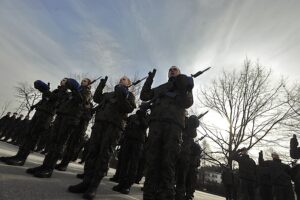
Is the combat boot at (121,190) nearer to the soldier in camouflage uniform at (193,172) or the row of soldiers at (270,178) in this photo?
the soldier in camouflage uniform at (193,172)

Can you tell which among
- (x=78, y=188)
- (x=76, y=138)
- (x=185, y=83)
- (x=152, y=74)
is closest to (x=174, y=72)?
(x=152, y=74)

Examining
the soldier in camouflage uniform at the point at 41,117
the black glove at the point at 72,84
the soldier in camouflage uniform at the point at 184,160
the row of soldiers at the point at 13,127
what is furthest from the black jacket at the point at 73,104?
the row of soldiers at the point at 13,127

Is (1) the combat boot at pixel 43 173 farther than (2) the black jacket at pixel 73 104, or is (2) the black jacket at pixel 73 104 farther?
(2) the black jacket at pixel 73 104

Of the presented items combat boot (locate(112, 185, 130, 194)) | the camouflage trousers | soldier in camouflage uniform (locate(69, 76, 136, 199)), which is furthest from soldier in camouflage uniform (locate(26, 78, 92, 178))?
the camouflage trousers

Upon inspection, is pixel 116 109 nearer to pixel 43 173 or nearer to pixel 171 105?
pixel 171 105

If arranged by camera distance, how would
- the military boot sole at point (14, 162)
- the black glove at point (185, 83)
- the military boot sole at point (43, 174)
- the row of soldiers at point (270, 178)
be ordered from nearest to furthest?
1. the black glove at point (185, 83)
2. the military boot sole at point (43, 174)
3. the military boot sole at point (14, 162)
4. the row of soldiers at point (270, 178)

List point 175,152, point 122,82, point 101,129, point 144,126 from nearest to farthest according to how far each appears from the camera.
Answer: point 175,152 < point 101,129 < point 122,82 < point 144,126

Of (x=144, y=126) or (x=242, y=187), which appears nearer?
(x=144, y=126)

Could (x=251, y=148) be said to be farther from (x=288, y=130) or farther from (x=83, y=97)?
(x=83, y=97)

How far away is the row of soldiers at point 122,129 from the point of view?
3.82 meters

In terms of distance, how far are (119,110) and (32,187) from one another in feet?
6.28

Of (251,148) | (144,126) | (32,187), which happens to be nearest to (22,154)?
(32,187)

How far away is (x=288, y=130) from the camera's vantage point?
17906mm

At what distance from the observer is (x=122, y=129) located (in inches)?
181
